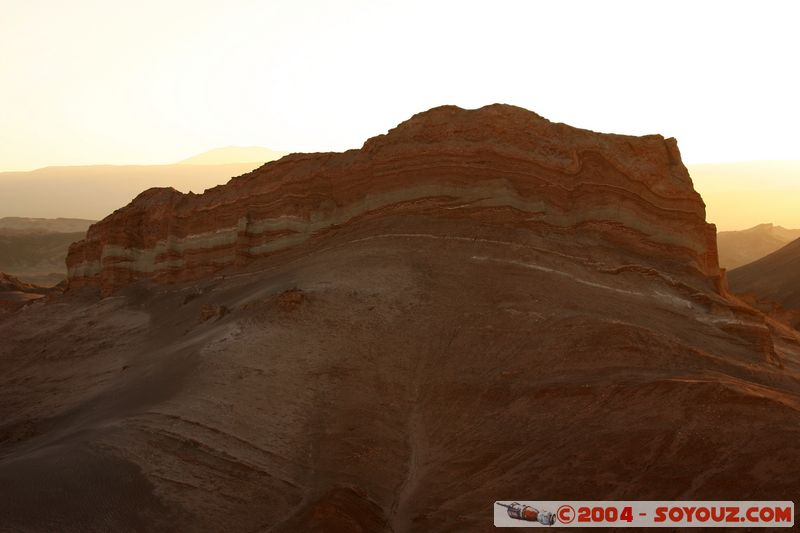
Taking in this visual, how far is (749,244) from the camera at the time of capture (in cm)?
7938

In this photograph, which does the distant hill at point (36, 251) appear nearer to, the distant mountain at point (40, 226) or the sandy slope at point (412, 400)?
the distant mountain at point (40, 226)

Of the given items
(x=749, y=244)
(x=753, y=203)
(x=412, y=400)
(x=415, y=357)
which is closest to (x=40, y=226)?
(x=749, y=244)

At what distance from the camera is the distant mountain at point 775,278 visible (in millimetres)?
45812

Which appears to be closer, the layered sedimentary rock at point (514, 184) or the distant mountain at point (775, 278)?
the layered sedimentary rock at point (514, 184)

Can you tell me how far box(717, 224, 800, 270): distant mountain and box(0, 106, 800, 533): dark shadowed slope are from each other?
174 ft

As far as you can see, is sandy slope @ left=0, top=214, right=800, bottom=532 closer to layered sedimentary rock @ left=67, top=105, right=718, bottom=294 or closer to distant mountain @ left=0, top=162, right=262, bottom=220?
layered sedimentary rock @ left=67, top=105, right=718, bottom=294

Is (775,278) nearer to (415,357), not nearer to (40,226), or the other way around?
(415,357)

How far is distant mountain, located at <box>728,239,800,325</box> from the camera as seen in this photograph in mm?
45812

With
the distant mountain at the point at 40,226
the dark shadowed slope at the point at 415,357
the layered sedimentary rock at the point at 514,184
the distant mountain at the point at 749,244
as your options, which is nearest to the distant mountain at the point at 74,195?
the distant mountain at the point at 40,226

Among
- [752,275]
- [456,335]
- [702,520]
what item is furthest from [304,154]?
[752,275]

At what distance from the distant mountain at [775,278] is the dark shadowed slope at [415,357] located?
71.0ft

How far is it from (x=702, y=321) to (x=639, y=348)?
3826 millimetres

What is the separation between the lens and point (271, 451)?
50.6ft

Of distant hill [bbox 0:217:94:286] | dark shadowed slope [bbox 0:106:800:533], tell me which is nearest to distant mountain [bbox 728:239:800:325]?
dark shadowed slope [bbox 0:106:800:533]
